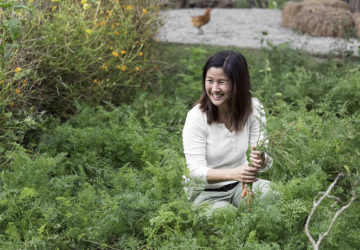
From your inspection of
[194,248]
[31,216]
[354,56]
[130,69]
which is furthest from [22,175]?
[354,56]

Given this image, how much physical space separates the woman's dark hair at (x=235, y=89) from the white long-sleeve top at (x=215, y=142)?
43mm

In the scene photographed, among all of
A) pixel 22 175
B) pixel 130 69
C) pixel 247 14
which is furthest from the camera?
pixel 247 14

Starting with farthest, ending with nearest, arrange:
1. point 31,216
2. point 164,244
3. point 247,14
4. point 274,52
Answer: point 247,14
point 274,52
point 31,216
point 164,244

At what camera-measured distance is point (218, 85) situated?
8.96 ft

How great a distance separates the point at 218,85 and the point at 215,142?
1.18 ft

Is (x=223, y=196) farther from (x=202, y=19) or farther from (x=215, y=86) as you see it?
(x=202, y=19)

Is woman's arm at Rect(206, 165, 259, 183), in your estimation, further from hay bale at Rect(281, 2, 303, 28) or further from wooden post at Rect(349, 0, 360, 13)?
wooden post at Rect(349, 0, 360, 13)

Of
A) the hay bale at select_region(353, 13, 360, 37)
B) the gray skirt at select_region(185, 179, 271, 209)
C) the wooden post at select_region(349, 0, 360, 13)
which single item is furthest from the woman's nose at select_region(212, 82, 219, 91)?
the wooden post at select_region(349, 0, 360, 13)

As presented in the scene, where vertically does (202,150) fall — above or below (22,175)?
above

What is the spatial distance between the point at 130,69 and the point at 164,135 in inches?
36.0

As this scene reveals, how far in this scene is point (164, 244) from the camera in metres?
2.48

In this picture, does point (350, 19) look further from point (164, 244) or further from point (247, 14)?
point (164, 244)

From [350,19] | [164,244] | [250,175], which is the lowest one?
[164,244]

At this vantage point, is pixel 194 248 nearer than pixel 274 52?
Yes
